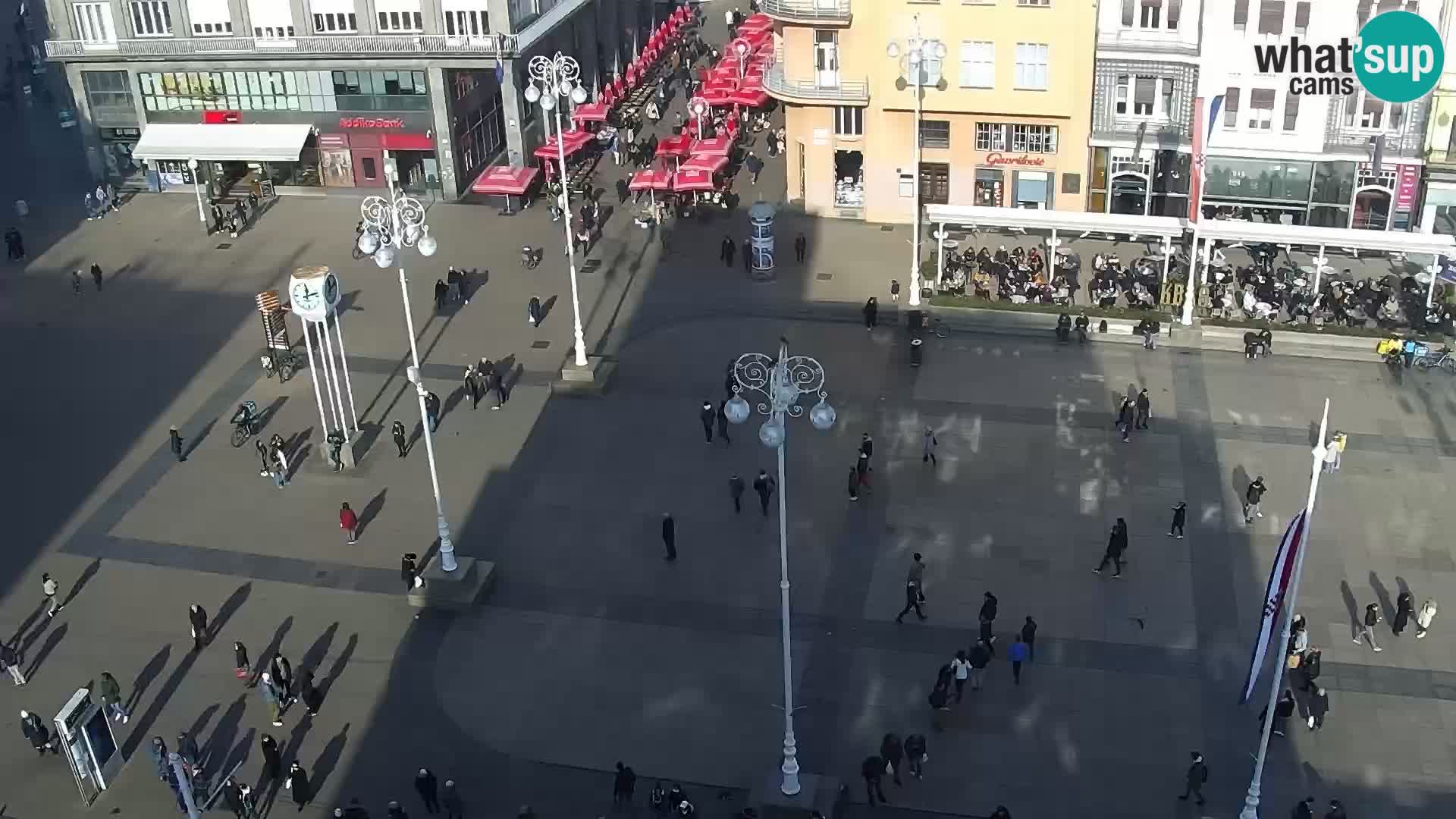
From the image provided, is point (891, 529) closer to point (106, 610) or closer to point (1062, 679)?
point (1062, 679)

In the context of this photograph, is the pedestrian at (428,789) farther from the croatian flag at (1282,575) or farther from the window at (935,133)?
the window at (935,133)

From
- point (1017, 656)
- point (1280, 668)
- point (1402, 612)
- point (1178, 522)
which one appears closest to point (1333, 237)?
point (1178, 522)

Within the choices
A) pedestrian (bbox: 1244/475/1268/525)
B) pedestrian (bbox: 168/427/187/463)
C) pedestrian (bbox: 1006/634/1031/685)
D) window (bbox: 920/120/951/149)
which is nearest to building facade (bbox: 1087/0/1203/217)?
window (bbox: 920/120/951/149)

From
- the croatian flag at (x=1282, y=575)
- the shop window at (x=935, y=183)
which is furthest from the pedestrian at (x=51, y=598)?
the shop window at (x=935, y=183)

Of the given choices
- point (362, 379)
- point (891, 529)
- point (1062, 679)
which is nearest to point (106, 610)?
point (362, 379)

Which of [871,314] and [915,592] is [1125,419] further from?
[915,592]

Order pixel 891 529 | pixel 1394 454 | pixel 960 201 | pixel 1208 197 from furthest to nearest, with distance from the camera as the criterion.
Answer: pixel 960 201
pixel 1208 197
pixel 1394 454
pixel 891 529

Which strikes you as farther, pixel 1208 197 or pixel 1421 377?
pixel 1208 197

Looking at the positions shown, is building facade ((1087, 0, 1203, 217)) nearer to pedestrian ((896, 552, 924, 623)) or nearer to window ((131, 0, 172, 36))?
pedestrian ((896, 552, 924, 623))
